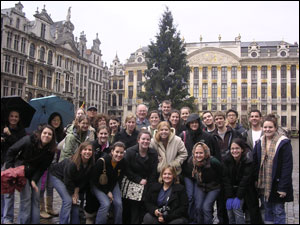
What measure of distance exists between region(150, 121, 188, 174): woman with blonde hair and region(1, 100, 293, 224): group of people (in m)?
0.02

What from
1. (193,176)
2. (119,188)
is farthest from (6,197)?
(193,176)

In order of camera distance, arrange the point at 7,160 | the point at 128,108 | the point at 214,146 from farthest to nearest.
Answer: the point at 128,108 < the point at 214,146 < the point at 7,160

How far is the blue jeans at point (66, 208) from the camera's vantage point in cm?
462

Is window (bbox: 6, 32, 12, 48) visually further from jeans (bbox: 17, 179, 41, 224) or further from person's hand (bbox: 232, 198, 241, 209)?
person's hand (bbox: 232, 198, 241, 209)

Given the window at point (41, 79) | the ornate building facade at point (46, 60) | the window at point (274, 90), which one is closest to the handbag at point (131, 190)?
the ornate building facade at point (46, 60)

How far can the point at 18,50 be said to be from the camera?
30.9m

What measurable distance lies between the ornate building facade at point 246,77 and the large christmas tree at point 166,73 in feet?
78.7

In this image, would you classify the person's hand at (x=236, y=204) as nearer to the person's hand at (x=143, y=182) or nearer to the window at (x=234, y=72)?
the person's hand at (x=143, y=182)

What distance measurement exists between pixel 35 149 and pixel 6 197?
3.20ft

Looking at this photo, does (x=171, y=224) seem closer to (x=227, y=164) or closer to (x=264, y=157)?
(x=227, y=164)

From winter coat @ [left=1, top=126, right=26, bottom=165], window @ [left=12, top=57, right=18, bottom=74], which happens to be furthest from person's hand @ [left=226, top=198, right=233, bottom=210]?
Answer: window @ [left=12, top=57, right=18, bottom=74]

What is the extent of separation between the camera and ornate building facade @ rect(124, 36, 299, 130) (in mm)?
47812


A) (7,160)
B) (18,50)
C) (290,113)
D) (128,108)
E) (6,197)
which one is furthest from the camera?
(128,108)

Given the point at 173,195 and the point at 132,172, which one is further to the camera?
the point at 132,172
